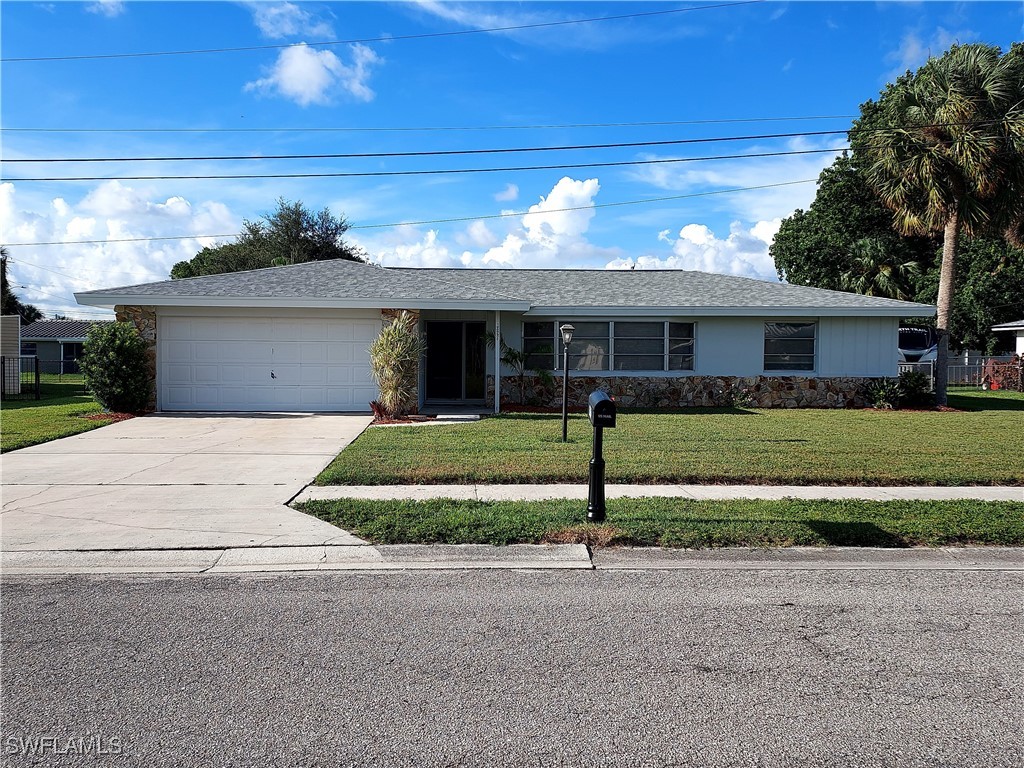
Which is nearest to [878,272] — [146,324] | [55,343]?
[146,324]

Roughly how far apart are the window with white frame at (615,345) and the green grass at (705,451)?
3.17 m

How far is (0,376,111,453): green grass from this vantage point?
12375 mm

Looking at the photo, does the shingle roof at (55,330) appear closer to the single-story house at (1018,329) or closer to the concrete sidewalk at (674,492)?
the concrete sidewalk at (674,492)

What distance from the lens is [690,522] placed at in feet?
23.0

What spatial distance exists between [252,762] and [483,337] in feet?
53.7

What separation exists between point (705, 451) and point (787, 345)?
976 centimetres

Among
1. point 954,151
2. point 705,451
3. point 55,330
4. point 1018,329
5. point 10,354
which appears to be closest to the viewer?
point 705,451

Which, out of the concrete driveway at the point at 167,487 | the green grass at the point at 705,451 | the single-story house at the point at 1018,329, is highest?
the single-story house at the point at 1018,329

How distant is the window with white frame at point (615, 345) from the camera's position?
19531 millimetres

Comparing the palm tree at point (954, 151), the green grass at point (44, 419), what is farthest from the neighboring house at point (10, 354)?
the palm tree at point (954, 151)

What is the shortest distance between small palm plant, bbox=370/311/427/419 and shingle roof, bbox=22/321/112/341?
34.6 meters

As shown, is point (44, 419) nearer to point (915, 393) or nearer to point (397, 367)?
point (397, 367)

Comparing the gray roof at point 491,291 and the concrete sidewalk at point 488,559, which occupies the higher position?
the gray roof at point 491,291

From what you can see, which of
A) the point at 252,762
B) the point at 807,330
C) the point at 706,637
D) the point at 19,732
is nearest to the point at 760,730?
the point at 706,637
